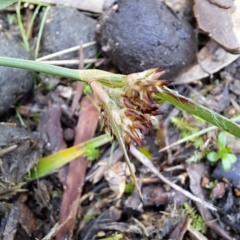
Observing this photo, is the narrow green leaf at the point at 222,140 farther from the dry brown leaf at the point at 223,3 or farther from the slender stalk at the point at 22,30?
the slender stalk at the point at 22,30

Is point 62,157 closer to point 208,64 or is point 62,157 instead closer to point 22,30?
point 22,30

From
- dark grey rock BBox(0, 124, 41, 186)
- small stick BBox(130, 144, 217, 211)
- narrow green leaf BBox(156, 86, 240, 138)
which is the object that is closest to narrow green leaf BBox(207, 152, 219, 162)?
small stick BBox(130, 144, 217, 211)

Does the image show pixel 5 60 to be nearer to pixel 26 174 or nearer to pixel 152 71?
pixel 152 71

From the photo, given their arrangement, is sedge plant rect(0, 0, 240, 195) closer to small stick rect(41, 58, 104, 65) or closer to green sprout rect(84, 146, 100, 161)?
green sprout rect(84, 146, 100, 161)

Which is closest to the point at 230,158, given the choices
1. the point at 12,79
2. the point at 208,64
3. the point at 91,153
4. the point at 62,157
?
the point at 208,64

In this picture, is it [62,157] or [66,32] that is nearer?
[62,157]

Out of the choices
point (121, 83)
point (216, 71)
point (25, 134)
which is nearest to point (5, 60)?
point (121, 83)

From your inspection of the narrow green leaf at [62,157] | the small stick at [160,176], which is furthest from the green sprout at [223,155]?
the narrow green leaf at [62,157]
